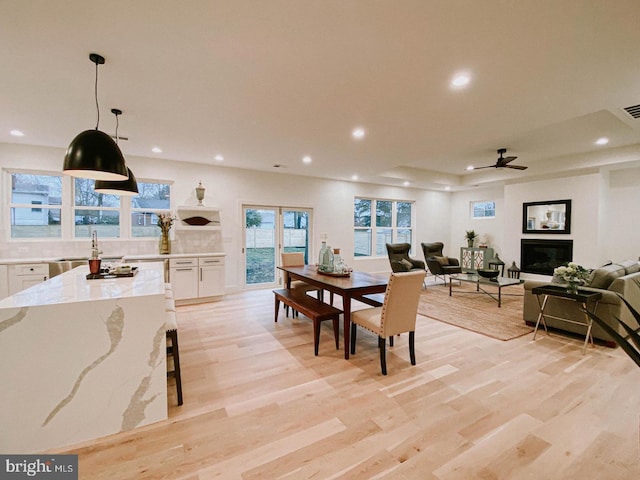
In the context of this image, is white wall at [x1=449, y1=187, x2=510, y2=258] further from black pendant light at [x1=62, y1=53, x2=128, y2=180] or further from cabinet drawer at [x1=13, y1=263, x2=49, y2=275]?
cabinet drawer at [x1=13, y1=263, x2=49, y2=275]

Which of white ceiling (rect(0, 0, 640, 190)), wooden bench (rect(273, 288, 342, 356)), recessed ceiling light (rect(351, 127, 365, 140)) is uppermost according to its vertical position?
recessed ceiling light (rect(351, 127, 365, 140))

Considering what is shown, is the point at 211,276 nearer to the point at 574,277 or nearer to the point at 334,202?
the point at 334,202

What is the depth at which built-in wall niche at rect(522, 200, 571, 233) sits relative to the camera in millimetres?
6281

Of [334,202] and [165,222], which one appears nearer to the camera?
[165,222]

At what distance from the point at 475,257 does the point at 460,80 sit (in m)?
6.69

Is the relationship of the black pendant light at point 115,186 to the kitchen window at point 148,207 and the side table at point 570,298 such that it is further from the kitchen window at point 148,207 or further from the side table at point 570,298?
the side table at point 570,298

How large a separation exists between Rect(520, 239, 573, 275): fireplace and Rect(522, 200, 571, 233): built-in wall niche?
0.28m

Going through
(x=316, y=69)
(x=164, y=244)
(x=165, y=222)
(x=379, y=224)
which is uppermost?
(x=316, y=69)

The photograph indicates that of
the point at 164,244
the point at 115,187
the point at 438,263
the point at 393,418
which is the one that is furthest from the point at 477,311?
the point at 164,244

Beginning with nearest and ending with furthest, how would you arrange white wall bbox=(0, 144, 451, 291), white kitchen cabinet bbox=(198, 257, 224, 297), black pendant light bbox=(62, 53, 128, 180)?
black pendant light bbox=(62, 53, 128, 180) < white wall bbox=(0, 144, 451, 291) < white kitchen cabinet bbox=(198, 257, 224, 297)

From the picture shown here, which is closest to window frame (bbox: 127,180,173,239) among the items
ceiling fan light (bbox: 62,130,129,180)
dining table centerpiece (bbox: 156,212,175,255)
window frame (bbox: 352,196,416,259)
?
dining table centerpiece (bbox: 156,212,175,255)

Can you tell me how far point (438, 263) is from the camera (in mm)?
6359

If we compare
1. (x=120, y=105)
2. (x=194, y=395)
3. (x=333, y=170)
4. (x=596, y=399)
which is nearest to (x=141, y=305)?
(x=194, y=395)

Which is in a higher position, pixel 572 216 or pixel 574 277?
pixel 572 216
